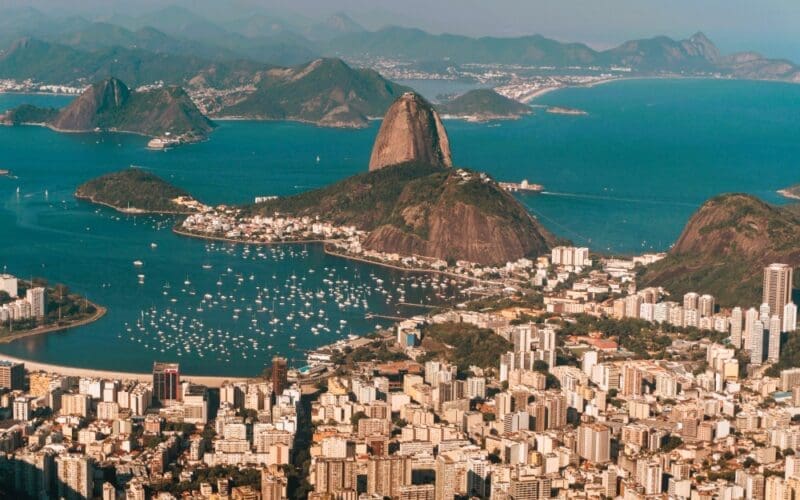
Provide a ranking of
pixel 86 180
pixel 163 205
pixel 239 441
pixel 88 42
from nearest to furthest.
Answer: pixel 239 441, pixel 163 205, pixel 86 180, pixel 88 42

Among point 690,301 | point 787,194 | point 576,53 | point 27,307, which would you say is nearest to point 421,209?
point 690,301

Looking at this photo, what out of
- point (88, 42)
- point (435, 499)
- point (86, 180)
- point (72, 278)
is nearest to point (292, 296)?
point (72, 278)

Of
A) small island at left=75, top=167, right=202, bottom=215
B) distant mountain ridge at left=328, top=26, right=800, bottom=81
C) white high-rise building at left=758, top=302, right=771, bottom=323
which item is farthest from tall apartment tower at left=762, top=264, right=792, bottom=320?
distant mountain ridge at left=328, top=26, right=800, bottom=81

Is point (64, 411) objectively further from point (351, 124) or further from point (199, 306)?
point (351, 124)

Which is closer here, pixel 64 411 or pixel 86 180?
pixel 64 411

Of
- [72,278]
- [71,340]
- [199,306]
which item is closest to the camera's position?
[71,340]

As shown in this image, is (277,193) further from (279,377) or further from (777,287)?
(279,377)
